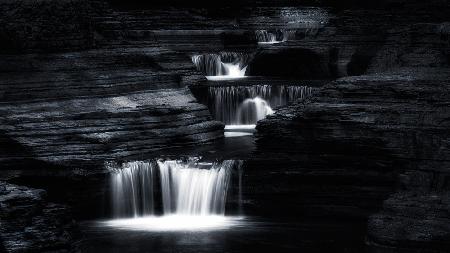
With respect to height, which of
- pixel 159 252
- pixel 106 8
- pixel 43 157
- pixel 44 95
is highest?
pixel 106 8

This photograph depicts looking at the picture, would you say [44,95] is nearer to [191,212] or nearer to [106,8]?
[191,212]

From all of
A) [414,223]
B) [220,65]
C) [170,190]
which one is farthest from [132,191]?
[220,65]

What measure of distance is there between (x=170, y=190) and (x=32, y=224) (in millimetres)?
4188

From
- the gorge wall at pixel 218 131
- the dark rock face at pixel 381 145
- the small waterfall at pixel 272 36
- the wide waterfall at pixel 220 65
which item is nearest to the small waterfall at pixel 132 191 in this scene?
the gorge wall at pixel 218 131

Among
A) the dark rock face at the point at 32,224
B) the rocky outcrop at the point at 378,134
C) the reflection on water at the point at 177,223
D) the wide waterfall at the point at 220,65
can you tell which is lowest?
the reflection on water at the point at 177,223

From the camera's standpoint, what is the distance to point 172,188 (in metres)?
15.7

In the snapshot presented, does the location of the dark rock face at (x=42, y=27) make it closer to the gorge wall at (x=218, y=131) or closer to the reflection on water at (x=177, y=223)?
the gorge wall at (x=218, y=131)

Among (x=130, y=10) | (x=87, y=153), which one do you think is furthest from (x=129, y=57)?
(x=130, y=10)

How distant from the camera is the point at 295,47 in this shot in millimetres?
23172

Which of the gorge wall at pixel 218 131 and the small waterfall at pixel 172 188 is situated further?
the small waterfall at pixel 172 188

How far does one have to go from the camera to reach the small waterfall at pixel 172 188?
1555 cm

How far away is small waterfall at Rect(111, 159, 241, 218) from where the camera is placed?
1555 cm

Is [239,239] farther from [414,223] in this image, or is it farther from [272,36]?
[272,36]

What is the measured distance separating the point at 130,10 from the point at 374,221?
17.3 metres
